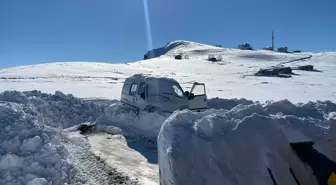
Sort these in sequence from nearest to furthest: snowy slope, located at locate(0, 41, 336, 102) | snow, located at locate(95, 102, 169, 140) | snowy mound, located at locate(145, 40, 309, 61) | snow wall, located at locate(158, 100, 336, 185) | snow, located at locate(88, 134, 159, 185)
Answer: snow wall, located at locate(158, 100, 336, 185), snow, located at locate(88, 134, 159, 185), snow, located at locate(95, 102, 169, 140), snowy slope, located at locate(0, 41, 336, 102), snowy mound, located at locate(145, 40, 309, 61)

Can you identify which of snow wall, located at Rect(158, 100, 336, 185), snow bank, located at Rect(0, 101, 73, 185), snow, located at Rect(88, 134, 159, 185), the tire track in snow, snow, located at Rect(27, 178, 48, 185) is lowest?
snow, located at Rect(88, 134, 159, 185)

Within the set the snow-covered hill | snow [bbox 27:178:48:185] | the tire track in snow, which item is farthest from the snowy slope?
snow [bbox 27:178:48:185]

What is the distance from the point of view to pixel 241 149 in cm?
409

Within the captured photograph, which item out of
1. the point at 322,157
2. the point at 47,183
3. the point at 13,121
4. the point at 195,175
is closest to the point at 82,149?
the point at 13,121

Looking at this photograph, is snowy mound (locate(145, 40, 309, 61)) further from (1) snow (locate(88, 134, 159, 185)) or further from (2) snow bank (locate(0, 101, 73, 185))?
(2) snow bank (locate(0, 101, 73, 185))

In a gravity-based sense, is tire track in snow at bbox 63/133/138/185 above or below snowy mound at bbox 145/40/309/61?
below

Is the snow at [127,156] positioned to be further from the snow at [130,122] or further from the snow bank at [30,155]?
the snow bank at [30,155]

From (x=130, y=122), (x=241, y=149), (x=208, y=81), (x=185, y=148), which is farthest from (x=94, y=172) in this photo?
(x=208, y=81)

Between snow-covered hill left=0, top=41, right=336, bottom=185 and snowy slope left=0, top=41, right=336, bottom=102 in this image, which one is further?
snowy slope left=0, top=41, right=336, bottom=102

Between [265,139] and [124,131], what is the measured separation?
767 centimetres

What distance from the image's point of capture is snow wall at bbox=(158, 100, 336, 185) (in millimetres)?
3980

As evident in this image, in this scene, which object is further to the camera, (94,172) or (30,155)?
(94,172)

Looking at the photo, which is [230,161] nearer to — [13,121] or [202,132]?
[202,132]

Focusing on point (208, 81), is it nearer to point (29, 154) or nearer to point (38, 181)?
point (29, 154)
